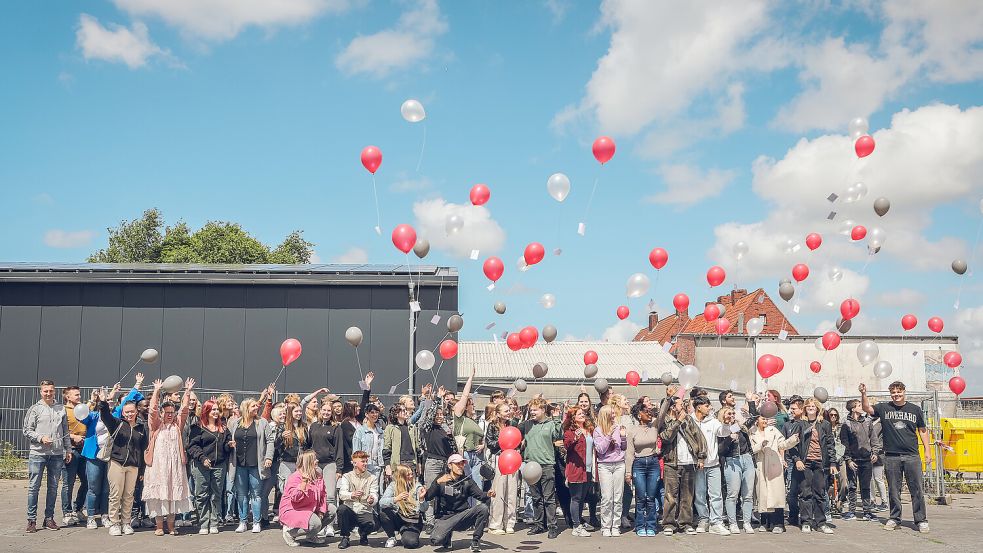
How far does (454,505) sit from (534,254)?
582cm

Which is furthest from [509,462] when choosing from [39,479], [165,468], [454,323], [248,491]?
[39,479]

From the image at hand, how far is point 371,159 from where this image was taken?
12953 mm

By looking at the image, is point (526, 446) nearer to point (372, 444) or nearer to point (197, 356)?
point (372, 444)

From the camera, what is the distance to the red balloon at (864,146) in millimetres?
13398

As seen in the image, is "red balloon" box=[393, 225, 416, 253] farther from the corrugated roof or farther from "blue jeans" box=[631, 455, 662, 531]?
the corrugated roof

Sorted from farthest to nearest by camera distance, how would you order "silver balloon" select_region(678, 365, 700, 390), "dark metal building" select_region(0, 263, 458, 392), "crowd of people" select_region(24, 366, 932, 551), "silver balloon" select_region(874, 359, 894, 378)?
"dark metal building" select_region(0, 263, 458, 392)
"silver balloon" select_region(874, 359, 894, 378)
"silver balloon" select_region(678, 365, 700, 390)
"crowd of people" select_region(24, 366, 932, 551)

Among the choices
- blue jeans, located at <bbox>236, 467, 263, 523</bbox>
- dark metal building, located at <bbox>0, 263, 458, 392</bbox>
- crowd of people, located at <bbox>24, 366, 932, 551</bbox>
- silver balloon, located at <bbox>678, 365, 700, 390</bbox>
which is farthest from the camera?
dark metal building, located at <bbox>0, 263, 458, 392</bbox>

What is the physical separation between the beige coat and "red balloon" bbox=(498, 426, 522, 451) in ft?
10.9

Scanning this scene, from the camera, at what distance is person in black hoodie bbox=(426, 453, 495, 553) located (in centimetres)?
921

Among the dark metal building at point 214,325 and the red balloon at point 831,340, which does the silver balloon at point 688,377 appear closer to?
the red balloon at point 831,340

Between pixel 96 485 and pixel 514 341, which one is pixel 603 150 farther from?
pixel 96 485

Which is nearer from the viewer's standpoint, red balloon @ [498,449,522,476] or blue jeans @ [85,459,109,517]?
red balloon @ [498,449,522,476]

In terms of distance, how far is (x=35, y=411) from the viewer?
9.84 meters

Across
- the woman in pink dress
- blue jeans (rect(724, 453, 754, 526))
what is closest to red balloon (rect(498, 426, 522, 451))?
blue jeans (rect(724, 453, 754, 526))
